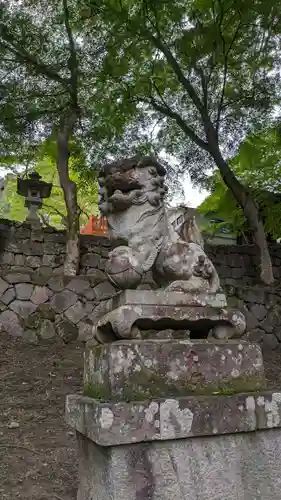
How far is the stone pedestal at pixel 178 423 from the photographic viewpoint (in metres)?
2.20

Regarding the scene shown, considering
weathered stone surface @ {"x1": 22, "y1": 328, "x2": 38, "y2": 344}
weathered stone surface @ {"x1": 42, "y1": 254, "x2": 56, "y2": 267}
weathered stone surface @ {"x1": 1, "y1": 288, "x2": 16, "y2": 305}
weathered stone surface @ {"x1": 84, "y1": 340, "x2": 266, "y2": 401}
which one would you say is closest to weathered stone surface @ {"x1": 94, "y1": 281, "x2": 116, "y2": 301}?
weathered stone surface @ {"x1": 42, "y1": 254, "x2": 56, "y2": 267}

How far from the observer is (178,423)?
7.39 ft

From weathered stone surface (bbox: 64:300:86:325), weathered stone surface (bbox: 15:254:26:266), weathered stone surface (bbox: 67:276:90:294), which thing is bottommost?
→ weathered stone surface (bbox: 64:300:86:325)

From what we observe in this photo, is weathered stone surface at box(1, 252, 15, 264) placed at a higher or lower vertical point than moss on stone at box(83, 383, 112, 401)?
higher

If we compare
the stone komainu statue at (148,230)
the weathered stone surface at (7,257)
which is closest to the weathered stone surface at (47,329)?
the weathered stone surface at (7,257)

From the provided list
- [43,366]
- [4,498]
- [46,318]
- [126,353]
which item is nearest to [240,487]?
[126,353]

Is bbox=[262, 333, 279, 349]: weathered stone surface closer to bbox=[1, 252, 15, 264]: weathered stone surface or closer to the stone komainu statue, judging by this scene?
bbox=[1, 252, 15, 264]: weathered stone surface

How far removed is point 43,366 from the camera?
22.5 ft

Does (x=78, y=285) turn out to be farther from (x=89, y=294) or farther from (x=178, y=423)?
(x=178, y=423)

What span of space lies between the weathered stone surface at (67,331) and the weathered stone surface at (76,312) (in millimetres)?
171

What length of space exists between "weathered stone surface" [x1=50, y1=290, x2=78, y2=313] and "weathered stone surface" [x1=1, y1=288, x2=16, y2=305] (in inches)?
27.5

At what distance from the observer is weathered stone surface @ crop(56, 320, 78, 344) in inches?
317

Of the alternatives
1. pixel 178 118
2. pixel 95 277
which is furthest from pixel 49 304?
pixel 178 118

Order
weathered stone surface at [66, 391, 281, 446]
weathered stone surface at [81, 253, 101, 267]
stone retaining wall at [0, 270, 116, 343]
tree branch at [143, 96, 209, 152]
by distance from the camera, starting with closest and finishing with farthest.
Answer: weathered stone surface at [66, 391, 281, 446], stone retaining wall at [0, 270, 116, 343], tree branch at [143, 96, 209, 152], weathered stone surface at [81, 253, 101, 267]
